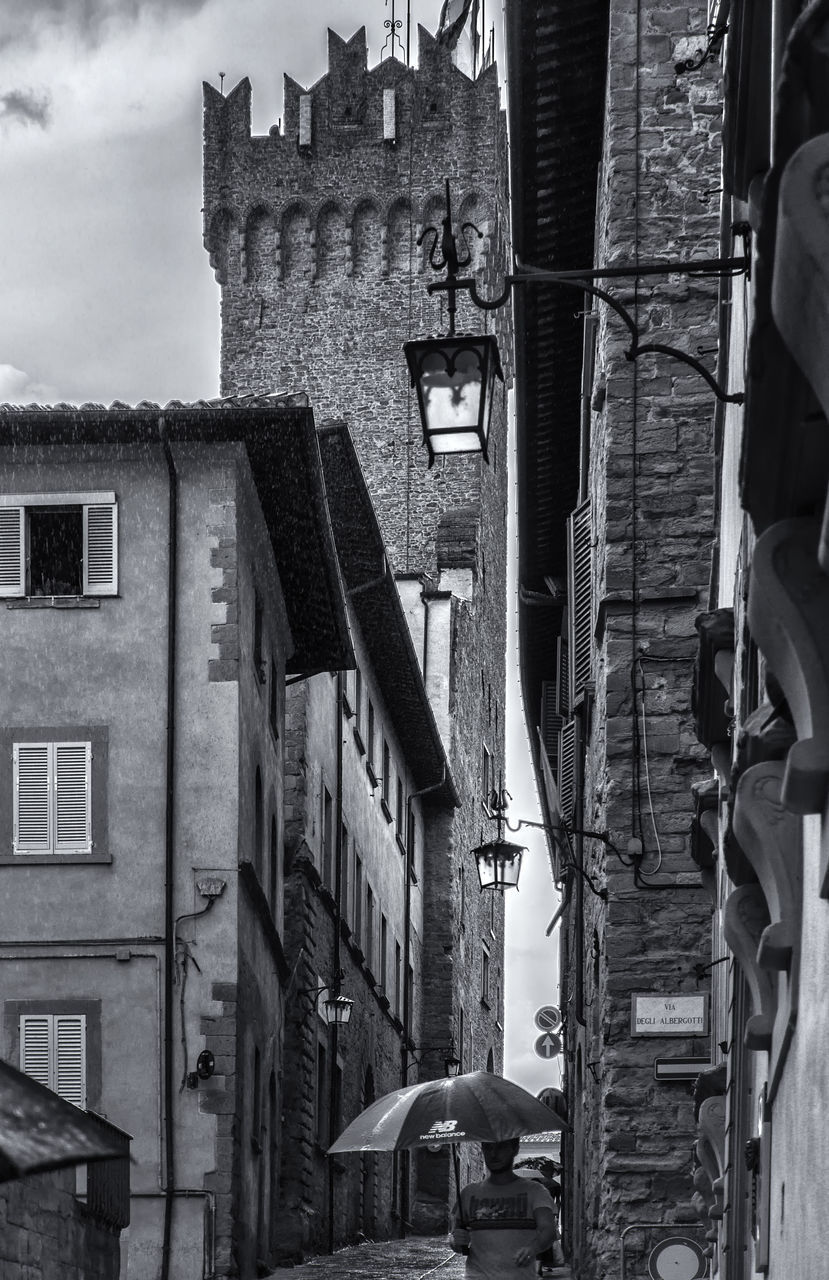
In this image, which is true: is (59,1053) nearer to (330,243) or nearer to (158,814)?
(158,814)

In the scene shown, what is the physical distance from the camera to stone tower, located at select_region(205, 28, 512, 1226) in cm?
4975

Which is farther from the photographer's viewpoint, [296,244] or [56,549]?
[296,244]

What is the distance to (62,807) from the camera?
19.7 m

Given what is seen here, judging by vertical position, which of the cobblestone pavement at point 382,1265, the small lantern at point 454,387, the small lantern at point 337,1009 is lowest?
the cobblestone pavement at point 382,1265

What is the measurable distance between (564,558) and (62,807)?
8359mm

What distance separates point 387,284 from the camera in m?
53.0

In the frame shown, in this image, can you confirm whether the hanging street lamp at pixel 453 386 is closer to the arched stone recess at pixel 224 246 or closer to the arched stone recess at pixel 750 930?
the arched stone recess at pixel 750 930

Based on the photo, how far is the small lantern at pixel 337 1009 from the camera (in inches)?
1046

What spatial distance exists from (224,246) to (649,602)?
4010 centimetres

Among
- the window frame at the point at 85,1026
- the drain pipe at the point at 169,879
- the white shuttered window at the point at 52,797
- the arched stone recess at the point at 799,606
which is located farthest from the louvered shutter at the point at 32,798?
the arched stone recess at the point at 799,606

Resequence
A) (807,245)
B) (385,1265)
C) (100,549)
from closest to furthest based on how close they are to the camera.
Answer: (807,245) < (100,549) < (385,1265)

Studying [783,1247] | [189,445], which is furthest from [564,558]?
[783,1247]

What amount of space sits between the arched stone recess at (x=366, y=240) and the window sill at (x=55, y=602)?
112 ft

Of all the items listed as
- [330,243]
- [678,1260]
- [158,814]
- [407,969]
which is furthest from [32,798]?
[330,243]
